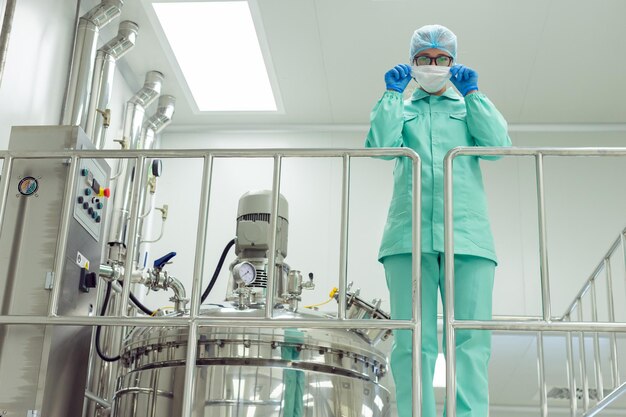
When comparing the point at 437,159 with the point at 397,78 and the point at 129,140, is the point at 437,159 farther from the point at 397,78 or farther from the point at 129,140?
the point at 129,140

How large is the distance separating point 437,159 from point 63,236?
1403 millimetres

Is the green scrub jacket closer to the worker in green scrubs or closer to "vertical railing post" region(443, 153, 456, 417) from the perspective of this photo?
the worker in green scrubs

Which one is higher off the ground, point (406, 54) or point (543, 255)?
point (406, 54)

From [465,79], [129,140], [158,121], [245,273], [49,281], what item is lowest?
[49,281]

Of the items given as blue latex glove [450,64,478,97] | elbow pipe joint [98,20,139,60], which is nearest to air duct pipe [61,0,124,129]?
elbow pipe joint [98,20,139,60]

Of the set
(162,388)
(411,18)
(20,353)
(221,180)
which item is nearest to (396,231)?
(162,388)

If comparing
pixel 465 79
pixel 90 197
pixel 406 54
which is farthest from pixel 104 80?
pixel 465 79

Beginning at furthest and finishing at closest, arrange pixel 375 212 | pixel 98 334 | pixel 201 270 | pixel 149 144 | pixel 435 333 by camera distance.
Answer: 1. pixel 375 212
2. pixel 149 144
3. pixel 98 334
4. pixel 435 333
5. pixel 201 270

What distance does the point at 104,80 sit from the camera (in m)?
5.02

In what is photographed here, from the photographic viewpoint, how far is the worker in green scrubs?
2844 mm

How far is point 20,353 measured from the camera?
115 inches

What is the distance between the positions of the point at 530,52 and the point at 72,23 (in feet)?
10.2

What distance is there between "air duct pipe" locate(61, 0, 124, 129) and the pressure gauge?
6.24ft

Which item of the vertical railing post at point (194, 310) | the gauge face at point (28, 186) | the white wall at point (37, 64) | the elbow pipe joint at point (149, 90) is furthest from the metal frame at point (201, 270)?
the elbow pipe joint at point (149, 90)
